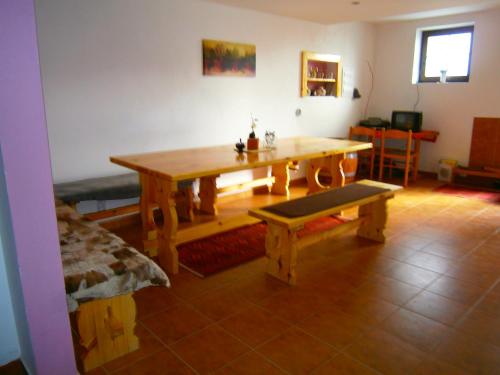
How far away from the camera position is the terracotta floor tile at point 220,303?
247 centimetres

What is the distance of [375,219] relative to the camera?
3594 mm

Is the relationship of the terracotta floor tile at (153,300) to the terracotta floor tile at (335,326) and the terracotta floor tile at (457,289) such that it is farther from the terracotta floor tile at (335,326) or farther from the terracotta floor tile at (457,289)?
the terracotta floor tile at (457,289)

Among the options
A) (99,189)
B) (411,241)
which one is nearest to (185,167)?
(99,189)

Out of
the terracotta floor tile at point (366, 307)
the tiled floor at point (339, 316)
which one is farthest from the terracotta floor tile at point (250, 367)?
the terracotta floor tile at point (366, 307)

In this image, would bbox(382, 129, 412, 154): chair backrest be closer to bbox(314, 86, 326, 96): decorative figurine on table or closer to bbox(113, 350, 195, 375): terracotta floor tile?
bbox(314, 86, 326, 96): decorative figurine on table

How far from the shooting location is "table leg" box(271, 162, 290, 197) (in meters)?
4.94

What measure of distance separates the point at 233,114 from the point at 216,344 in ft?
10.2

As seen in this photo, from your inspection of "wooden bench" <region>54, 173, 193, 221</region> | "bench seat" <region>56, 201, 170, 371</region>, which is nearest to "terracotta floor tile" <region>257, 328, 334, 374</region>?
"bench seat" <region>56, 201, 170, 371</region>

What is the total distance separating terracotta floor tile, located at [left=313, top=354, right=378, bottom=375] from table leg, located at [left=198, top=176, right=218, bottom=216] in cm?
232

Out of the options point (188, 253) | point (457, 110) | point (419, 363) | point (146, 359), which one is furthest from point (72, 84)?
point (457, 110)

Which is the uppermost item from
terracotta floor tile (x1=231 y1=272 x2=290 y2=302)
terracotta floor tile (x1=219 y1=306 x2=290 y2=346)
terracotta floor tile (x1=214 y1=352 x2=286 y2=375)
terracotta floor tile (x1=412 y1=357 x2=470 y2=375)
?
terracotta floor tile (x1=231 y1=272 x2=290 y2=302)

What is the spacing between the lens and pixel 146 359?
2.06 metres

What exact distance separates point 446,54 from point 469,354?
522 centimetres

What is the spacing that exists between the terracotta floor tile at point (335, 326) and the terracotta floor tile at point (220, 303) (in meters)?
0.42
